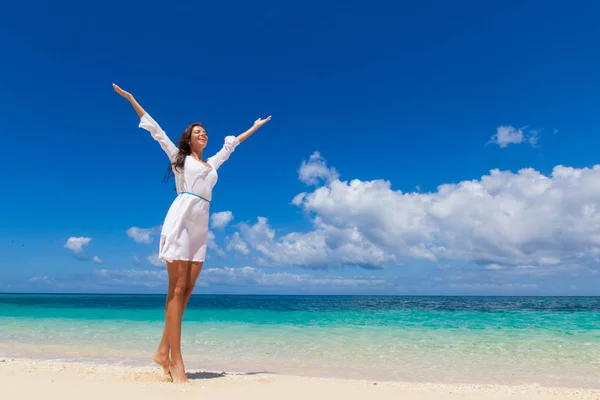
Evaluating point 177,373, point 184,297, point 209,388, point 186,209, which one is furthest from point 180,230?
point 209,388

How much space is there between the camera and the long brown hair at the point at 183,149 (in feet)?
13.5

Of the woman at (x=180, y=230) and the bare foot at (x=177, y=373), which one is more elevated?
the woman at (x=180, y=230)

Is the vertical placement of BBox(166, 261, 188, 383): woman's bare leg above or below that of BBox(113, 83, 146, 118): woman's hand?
below

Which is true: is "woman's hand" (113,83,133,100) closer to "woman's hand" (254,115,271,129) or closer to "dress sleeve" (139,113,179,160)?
"dress sleeve" (139,113,179,160)

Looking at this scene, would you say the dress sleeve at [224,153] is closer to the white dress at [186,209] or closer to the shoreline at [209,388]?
the white dress at [186,209]

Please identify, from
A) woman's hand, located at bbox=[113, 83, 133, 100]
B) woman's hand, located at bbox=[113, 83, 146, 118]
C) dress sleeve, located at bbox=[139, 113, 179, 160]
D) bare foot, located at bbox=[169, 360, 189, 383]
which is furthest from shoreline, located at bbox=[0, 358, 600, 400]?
woman's hand, located at bbox=[113, 83, 133, 100]

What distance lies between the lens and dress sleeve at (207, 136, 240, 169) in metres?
4.49

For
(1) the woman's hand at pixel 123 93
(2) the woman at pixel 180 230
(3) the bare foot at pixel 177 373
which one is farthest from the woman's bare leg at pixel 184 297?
(1) the woman's hand at pixel 123 93

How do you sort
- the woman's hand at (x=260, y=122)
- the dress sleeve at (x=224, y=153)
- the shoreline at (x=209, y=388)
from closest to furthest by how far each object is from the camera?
the shoreline at (x=209, y=388), the dress sleeve at (x=224, y=153), the woman's hand at (x=260, y=122)

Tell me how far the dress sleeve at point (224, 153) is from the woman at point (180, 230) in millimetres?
163

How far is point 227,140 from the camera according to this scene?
468 centimetres

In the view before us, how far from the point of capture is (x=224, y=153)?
4609 millimetres

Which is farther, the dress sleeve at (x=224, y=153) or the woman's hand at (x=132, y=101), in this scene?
the dress sleeve at (x=224, y=153)

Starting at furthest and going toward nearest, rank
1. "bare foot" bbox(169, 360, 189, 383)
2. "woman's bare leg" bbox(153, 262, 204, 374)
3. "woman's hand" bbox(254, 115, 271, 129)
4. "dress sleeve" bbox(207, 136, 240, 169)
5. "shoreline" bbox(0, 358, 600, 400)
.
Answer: "woman's hand" bbox(254, 115, 271, 129) → "dress sleeve" bbox(207, 136, 240, 169) → "woman's bare leg" bbox(153, 262, 204, 374) → "bare foot" bbox(169, 360, 189, 383) → "shoreline" bbox(0, 358, 600, 400)
